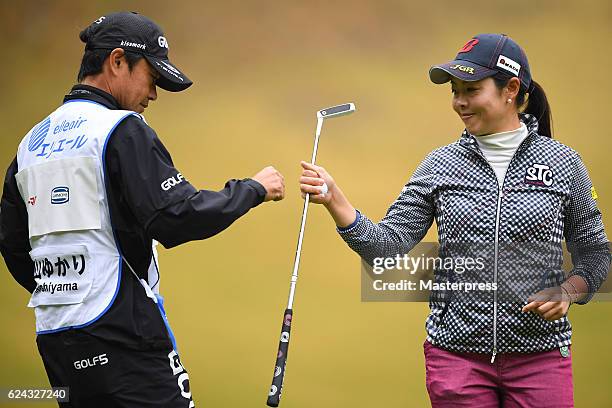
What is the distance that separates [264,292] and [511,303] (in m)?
1.66

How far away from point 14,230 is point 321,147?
169 centimetres

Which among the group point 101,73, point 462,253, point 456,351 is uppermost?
point 101,73

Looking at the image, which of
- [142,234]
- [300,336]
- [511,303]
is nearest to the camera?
[142,234]

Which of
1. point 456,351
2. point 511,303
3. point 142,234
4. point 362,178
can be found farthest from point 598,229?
point 362,178

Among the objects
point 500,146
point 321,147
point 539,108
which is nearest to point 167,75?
point 500,146

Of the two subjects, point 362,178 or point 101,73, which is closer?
point 101,73

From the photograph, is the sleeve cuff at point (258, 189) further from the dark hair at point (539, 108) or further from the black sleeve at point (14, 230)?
the dark hair at point (539, 108)

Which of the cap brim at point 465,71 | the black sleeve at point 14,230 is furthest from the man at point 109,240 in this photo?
the cap brim at point 465,71

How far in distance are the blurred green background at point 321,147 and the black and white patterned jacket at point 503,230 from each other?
1356 mm

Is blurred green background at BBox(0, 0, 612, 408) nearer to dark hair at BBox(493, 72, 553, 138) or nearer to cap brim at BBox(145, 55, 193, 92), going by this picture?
dark hair at BBox(493, 72, 553, 138)

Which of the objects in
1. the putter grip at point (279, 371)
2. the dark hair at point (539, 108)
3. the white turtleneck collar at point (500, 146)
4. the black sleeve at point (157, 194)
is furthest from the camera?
the dark hair at point (539, 108)

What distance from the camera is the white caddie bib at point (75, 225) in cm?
196

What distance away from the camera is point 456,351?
218 centimetres

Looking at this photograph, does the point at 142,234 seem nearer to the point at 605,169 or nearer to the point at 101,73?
the point at 101,73
